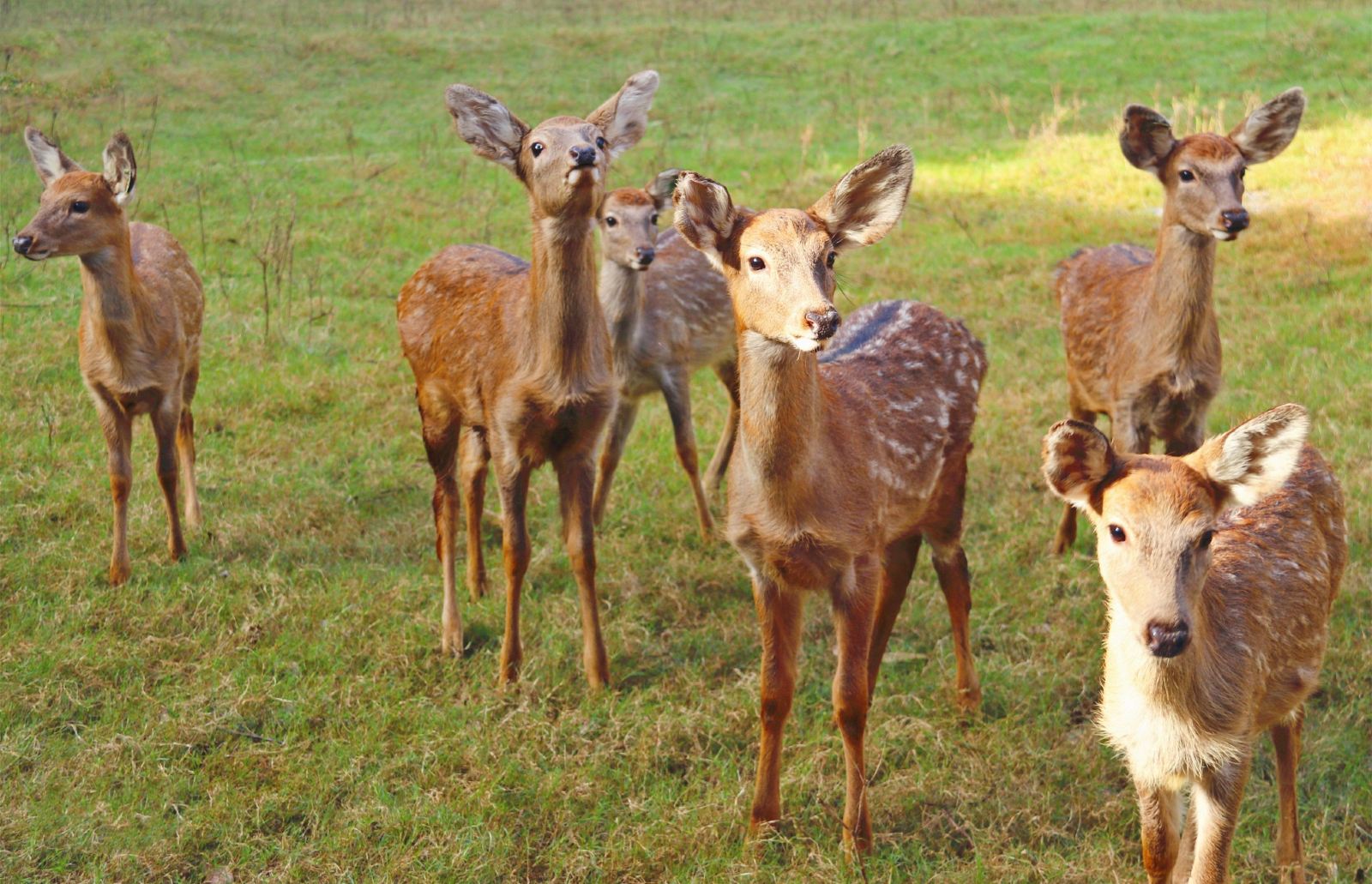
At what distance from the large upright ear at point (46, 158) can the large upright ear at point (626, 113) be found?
9.37 ft

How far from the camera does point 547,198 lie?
197 inches

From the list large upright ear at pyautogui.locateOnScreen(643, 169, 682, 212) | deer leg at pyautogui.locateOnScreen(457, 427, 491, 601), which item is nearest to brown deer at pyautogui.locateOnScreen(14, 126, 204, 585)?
deer leg at pyautogui.locateOnScreen(457, 427, 491, 601)

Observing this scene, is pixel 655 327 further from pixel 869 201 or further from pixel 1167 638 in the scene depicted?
pixel 1167 638

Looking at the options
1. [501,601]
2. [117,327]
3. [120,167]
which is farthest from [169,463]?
[501,601]

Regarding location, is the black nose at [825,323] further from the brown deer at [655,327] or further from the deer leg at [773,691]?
the brown deer at [655,327]

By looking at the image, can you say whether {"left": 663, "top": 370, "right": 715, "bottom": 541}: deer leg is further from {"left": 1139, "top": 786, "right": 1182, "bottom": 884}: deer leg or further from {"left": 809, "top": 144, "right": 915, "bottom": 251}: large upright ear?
{"left": 1139, "top": 786, "right": 1182, "bottom": 884}: deer leg

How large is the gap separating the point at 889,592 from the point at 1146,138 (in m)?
2.66

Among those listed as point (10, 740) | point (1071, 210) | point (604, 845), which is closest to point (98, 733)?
point (10, 740)

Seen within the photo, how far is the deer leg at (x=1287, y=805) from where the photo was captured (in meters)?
3.92

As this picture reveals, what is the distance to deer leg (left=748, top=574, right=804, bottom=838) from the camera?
4.24 m

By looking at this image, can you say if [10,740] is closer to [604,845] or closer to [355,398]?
[604,845]

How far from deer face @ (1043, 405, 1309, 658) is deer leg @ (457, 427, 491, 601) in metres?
3.25

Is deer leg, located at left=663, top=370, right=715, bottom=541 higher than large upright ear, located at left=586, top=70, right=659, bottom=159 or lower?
lower

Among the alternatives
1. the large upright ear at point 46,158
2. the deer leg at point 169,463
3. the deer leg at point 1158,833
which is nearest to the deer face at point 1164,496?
the deer leg at point 1158,833
